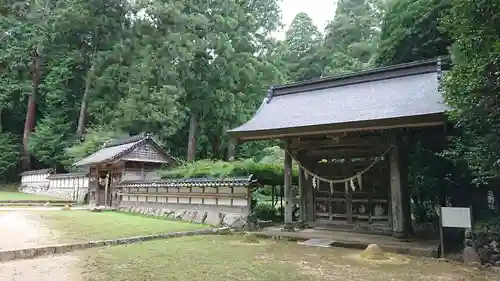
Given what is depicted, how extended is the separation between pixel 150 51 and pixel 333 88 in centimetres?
1861

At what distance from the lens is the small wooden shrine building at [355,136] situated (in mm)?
9414

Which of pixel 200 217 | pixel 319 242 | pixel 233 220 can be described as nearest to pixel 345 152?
pixel 319 242

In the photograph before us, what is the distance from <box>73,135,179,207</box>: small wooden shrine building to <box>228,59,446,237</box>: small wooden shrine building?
10.9 metres

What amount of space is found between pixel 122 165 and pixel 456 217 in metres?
17.9

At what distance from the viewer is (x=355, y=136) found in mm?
10945

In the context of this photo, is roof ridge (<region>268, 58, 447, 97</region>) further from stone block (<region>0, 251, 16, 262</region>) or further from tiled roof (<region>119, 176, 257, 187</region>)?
stone block (<region>0, 251, 16, 262</region>)

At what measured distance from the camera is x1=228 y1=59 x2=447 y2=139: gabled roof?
28.5 ft

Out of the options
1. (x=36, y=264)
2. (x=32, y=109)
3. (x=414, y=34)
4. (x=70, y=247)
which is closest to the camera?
(x=36, y=264)

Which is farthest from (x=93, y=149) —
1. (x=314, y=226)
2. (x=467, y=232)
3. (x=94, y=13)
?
(x=467, y=232)

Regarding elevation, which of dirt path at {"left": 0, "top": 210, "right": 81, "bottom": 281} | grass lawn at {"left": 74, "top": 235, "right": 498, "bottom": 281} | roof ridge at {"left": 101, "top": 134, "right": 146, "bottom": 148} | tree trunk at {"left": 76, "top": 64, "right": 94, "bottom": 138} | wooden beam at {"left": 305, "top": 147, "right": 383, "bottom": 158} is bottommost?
grass lawn at {"left": 74, "top": 235, "right": 498, "bottom": 281}

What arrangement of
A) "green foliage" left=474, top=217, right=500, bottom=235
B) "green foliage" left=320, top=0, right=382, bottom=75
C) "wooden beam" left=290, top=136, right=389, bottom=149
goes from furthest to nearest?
"green foliage" left=320, top=0, right=382, bottom=75
"wooden beam" left=290, top=136, right=389, bottom=149
"green foliage" left=474, top=217, right=500, bottom=235

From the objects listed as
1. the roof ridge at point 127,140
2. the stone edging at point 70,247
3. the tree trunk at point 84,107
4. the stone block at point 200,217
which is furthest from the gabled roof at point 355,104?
the tree trunk at point 84,107

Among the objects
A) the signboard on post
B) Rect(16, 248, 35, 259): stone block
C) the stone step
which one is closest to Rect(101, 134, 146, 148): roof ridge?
the stone step

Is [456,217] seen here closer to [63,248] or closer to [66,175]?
[63,248]
